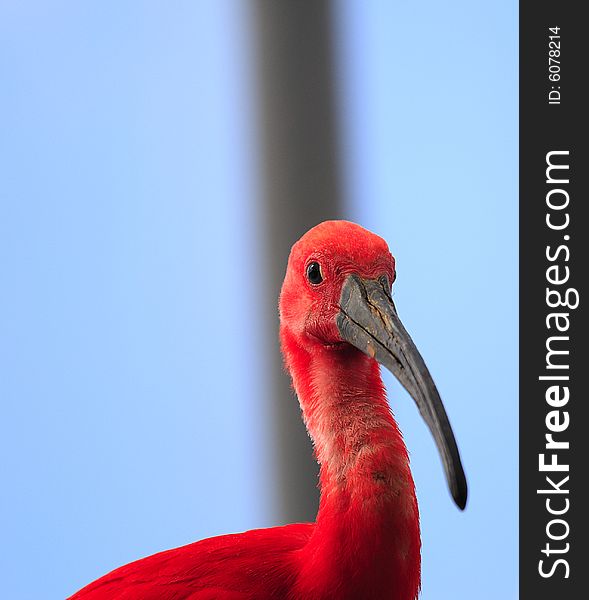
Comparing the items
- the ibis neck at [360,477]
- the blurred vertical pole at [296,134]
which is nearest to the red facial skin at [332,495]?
the ibis neck at [360,477]

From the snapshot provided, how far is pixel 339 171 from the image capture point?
1.76 meters

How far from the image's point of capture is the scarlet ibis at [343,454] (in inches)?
36.2

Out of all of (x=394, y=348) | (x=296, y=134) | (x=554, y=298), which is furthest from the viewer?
(x=296, y=134)

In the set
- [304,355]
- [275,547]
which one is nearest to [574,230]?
[304,355]

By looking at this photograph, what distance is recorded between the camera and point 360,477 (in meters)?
0.93

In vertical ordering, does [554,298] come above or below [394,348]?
above

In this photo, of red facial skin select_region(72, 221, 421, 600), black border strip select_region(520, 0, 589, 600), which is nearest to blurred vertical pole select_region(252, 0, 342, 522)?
black border strip select_region(520, 0, 589, 600)

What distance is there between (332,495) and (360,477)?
0.14 feet

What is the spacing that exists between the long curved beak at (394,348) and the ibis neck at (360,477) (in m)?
0.05

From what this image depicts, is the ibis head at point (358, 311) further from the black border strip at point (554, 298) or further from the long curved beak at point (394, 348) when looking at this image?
the black border strip at point (554, 298)

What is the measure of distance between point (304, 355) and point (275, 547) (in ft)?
0.75

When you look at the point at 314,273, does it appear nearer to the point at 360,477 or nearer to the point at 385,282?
the point at 385,282

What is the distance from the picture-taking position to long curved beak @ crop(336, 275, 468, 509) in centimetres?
88

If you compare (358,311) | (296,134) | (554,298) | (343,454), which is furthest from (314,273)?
(296,134)
